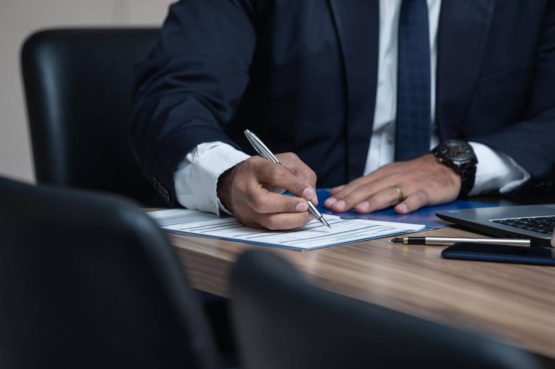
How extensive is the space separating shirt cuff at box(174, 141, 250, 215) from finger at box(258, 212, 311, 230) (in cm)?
15

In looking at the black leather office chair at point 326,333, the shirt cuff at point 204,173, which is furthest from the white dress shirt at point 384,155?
the black leather office chair at point 326,333

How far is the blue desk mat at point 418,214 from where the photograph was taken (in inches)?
51.2

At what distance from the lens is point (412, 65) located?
1.75m

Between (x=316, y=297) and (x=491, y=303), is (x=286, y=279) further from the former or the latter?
(x=491, y=303)

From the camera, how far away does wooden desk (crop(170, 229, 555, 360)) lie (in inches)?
30.5

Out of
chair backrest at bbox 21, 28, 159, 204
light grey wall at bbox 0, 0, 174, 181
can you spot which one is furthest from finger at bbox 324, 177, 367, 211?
light grey wall at bbox 0, 0, 174, 181

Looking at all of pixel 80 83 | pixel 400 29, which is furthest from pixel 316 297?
pixel 80 83

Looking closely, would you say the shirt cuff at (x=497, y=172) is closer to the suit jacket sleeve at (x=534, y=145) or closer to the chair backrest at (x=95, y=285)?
the suit jacket sleeve at (x=534, y=145)

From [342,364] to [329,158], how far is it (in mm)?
1380

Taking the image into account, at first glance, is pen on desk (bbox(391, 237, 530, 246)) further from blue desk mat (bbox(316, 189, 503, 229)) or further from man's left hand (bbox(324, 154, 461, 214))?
man's left hand (bbox(324, 154, 461, 214))

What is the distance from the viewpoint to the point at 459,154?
1.59 metres

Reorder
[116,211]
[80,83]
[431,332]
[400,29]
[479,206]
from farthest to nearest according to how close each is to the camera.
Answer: [80,83] < [400,29] < [479,206] < [116,211] < [431,332]

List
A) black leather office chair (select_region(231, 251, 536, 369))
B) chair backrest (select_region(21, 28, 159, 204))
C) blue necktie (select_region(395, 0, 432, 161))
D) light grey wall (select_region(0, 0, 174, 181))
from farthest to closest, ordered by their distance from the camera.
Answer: light grey wall (select_region(0, 0, 174, 181)) → chair backrest (select_region(21, 28, 159, 204)) → blue necktie (select_region(395, 0, 432, 161)) → black leather office chair (select_region(231, 251, 536, 369))

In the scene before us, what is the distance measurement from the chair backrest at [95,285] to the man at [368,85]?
0.83 m
